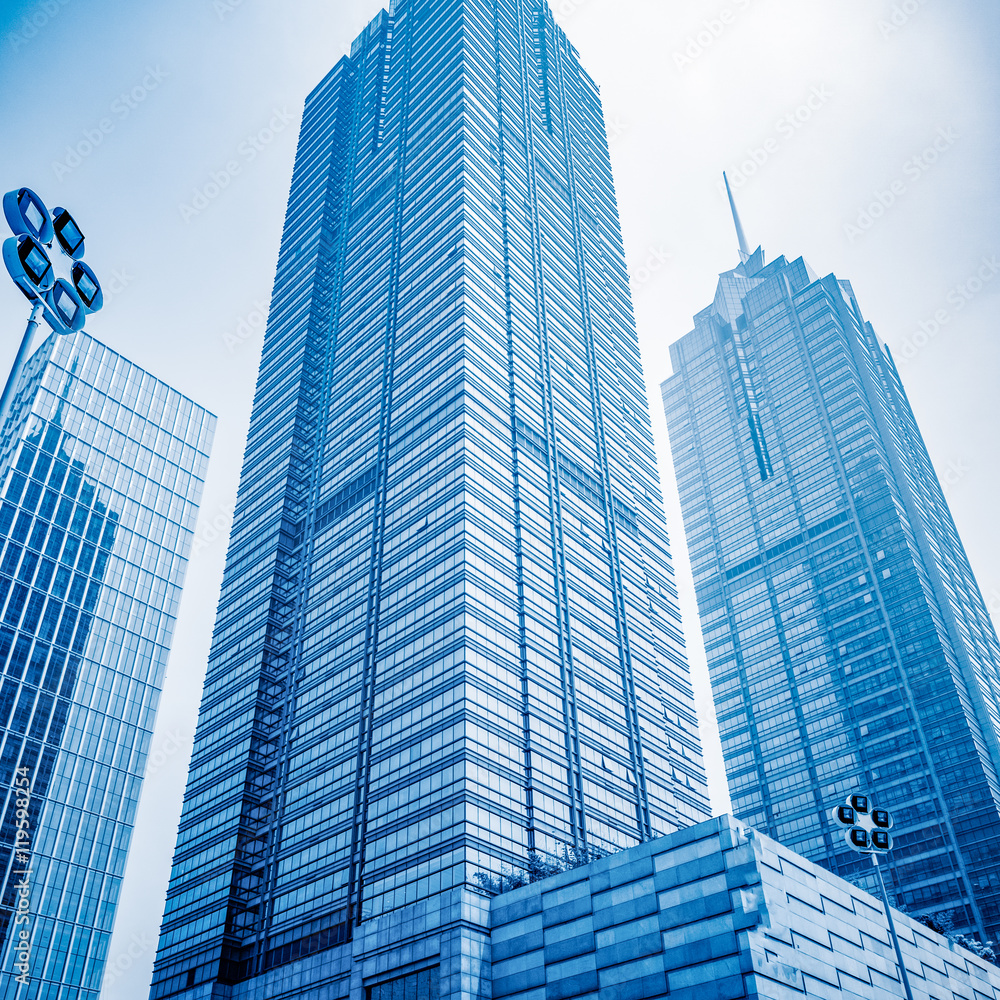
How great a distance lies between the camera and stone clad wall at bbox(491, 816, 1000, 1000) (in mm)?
55719

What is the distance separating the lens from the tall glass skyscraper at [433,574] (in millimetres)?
80375

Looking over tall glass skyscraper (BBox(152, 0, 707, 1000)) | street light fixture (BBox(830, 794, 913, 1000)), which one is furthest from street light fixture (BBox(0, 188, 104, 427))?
tall glass skyscraper (BBox(152, 0, 707, 1000))

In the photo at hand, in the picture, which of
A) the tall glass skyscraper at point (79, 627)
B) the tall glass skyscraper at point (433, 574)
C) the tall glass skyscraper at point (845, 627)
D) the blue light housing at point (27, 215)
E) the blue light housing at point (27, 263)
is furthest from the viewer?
the tall glass skyscraper at point (845, 627)

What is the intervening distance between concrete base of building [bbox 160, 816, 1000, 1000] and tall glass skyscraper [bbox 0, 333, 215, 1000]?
64760 mm

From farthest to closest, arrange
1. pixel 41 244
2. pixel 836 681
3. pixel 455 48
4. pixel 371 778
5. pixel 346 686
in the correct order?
1. pixel 836 681
2. pixel 455 48
3. pixel 346 686
4. pixel 371 778
5. pixel 41 244

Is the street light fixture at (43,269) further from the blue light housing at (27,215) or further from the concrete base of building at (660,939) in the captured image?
the concrete base of building at (660,939)

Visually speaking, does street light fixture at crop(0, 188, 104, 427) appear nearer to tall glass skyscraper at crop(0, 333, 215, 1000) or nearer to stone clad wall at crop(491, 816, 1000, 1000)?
stone clad wall at crop(491, 816, 1000, 1000)

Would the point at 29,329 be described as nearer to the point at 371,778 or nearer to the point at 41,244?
the point at 41,244

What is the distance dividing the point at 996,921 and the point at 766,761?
4439 cm

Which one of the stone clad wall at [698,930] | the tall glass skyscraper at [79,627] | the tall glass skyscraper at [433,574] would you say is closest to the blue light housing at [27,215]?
the stone clad wall at [698,930]

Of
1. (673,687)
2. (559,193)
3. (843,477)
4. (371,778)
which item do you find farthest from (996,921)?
(559,193)

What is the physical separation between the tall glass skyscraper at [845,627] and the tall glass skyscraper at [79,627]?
10204 centimetres

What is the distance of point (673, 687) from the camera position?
115 meters

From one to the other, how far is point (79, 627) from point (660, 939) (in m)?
110
